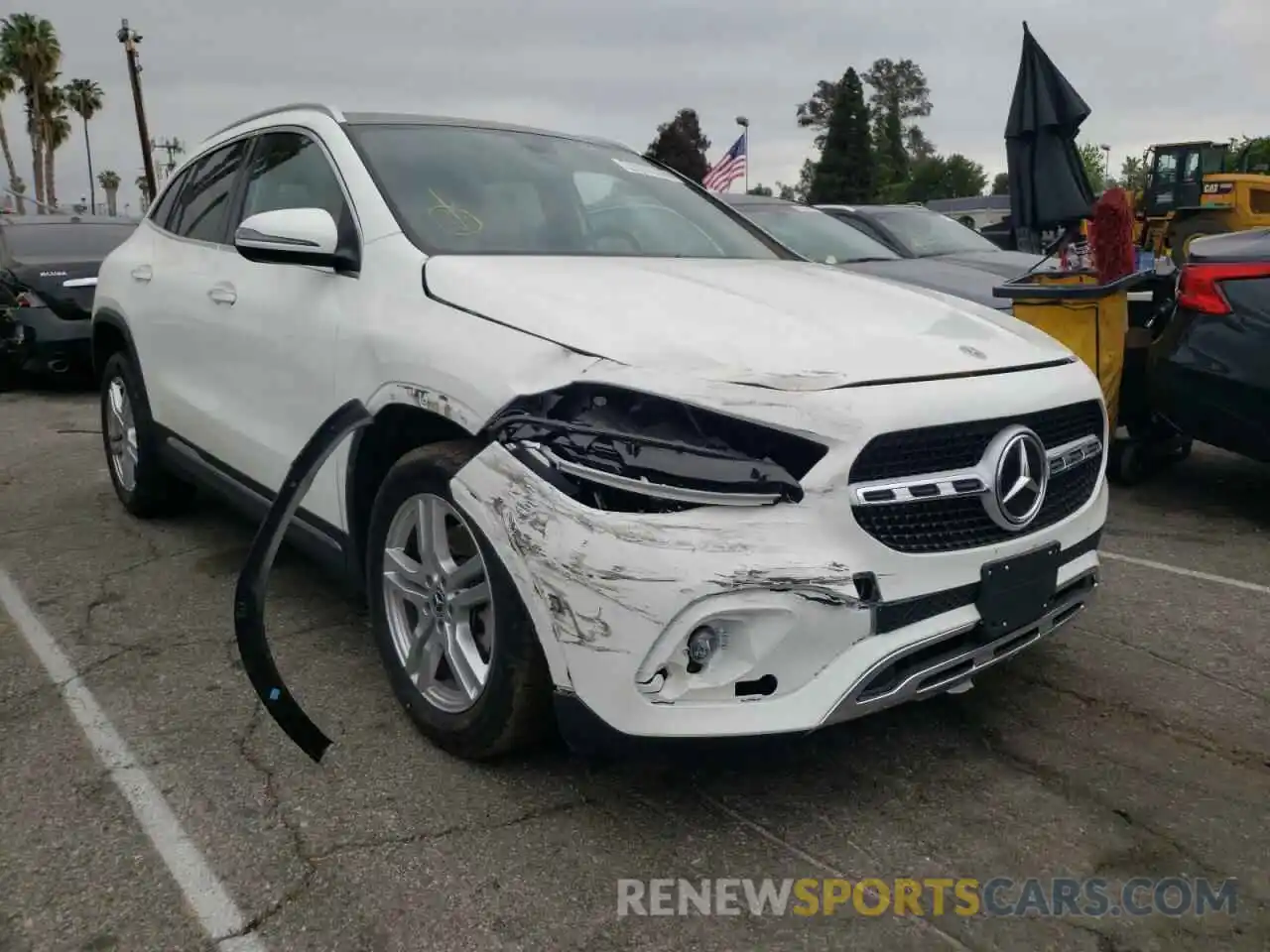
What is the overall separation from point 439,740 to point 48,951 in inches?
38.8

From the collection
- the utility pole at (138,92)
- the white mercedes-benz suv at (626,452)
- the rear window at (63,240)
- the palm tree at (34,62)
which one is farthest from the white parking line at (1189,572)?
the palm tree at (34,62)

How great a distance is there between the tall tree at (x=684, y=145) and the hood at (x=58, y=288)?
2395 inches

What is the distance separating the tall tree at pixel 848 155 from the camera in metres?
67.6

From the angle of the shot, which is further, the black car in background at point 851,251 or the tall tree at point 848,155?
the tall tree at point 848,155

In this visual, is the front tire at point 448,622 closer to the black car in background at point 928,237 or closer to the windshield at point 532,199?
the windshield at point 532,199

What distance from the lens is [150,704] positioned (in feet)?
10.8

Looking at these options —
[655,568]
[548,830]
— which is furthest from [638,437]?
[548,830]

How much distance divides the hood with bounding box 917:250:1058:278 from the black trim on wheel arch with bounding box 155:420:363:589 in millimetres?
5631

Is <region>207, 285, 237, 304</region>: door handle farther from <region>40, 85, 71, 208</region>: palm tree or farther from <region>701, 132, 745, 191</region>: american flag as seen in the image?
<region>40, 85, 71, 208</region>: palm tree

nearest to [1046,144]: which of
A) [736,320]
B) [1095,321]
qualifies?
[1095,321]

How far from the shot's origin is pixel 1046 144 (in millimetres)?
8891

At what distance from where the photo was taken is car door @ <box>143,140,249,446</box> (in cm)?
405

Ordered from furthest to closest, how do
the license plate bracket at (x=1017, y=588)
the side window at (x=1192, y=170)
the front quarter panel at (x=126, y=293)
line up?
1. the side window at (x=1192, y=170)
2. the front quarter panel at (x=126, y=293)
3. the license plate bracket at (x=1017, y=588)

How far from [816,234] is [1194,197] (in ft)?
41.1
